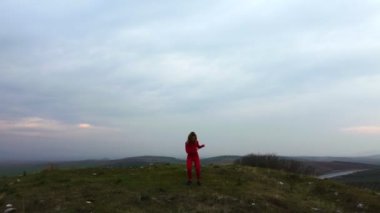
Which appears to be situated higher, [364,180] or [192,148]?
[192,148]

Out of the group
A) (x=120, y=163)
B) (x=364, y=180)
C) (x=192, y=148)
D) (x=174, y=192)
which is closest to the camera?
(x=174, y=192)

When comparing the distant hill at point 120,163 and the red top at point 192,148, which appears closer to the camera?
the red top at point 192,148

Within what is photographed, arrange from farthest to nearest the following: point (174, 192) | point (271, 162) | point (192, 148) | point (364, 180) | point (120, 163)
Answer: point (120, 163) → point (364, 180) → point (271, 162) → point (192, 148) → point (174, 192)

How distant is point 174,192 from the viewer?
73.2ft

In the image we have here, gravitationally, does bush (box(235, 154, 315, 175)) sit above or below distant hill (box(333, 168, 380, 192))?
above

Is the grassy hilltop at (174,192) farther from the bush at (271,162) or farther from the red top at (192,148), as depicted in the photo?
the bush at (271,162)

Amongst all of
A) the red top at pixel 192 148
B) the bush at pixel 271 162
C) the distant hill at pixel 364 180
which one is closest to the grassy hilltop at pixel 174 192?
the red top at pixel 192 148

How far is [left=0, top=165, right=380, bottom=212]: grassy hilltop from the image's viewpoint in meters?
20.7

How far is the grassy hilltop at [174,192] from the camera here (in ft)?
68.0

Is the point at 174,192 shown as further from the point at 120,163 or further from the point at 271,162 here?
the point at 120,163

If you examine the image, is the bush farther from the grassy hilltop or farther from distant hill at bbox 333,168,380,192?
the grassy hilltop

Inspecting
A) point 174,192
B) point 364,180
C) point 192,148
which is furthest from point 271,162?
point 364,180

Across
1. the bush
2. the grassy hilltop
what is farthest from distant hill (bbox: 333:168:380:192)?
the grassy hilltop

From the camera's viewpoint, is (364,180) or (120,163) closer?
(364,180)
